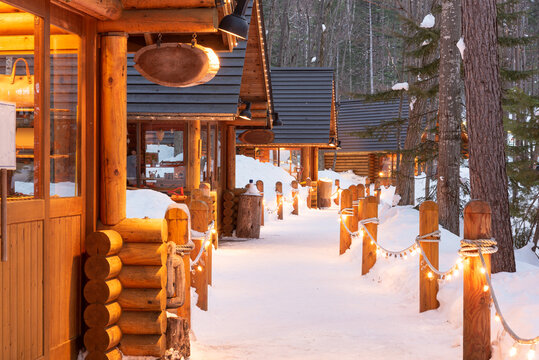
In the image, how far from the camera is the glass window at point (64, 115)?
483 centimetres

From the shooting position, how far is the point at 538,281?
6.44m

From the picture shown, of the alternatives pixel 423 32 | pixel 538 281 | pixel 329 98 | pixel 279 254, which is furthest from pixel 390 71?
pixel 538 281

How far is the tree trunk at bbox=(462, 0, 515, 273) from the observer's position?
7797mm

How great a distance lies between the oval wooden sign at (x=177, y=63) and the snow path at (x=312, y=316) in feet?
8.33

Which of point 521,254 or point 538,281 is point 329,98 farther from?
point 538,281

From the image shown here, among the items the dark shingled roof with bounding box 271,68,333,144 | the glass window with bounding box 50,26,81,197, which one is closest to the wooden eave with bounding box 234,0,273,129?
the glass window with bounding box 50,26,81,197

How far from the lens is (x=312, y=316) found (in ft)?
23.7

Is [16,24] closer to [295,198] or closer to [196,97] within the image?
[196,97]

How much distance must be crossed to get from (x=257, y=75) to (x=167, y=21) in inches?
365

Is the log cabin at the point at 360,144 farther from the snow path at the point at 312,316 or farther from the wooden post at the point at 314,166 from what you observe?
the snow path at the point at 312,316

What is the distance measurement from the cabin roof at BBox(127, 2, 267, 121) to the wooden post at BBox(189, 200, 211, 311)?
214 inches

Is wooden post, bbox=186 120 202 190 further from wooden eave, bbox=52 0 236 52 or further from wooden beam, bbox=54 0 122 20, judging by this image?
wooden beam, bbox=54 0 122 20

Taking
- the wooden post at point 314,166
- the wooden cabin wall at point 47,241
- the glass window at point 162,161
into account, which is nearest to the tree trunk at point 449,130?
the glass window at point 162,161

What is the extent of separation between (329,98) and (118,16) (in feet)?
77.8
